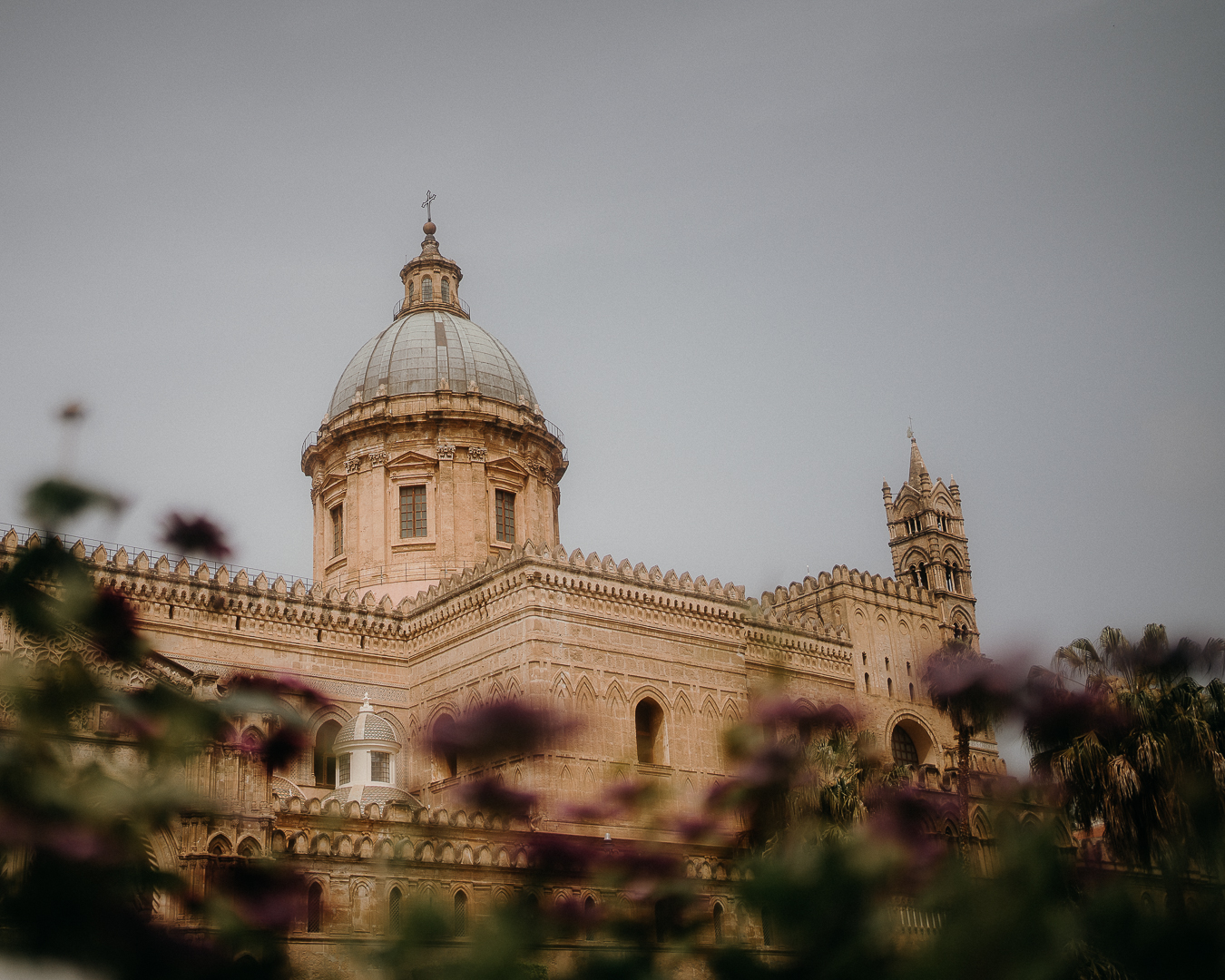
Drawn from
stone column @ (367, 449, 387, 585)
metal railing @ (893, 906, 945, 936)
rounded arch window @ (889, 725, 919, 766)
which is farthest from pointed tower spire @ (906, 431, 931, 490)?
metal railing @ (893, 906, 945, 936)

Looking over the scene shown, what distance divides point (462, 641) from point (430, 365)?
31.4 feet

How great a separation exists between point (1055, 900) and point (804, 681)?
27732 mm

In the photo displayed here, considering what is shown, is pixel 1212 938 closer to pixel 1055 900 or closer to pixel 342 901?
pixel 1055 900

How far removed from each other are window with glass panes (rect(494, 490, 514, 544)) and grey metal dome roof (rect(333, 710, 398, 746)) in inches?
354

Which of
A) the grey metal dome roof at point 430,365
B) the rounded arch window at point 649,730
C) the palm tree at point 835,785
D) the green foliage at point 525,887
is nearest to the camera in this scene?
the green foliage at point 525,887

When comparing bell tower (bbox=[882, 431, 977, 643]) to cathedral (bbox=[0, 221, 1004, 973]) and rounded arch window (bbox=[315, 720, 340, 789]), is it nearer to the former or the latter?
cathedral (bbox=[0, 221, 1004, 973])

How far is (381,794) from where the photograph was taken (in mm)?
24188

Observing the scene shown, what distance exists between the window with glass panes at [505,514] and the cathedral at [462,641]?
7cm

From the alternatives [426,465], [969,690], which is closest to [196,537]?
[969,690]

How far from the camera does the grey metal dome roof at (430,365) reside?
34938 mm

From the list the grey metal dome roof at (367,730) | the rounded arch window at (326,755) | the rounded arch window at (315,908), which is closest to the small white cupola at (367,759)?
the grey metal dome roof at (367,730)

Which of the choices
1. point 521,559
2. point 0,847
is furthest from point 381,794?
point 0,847

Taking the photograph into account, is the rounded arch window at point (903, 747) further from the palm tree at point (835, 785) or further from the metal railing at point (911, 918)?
the metal railing at point (911, 918)

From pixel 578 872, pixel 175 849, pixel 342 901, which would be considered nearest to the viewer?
pixel 578 872
